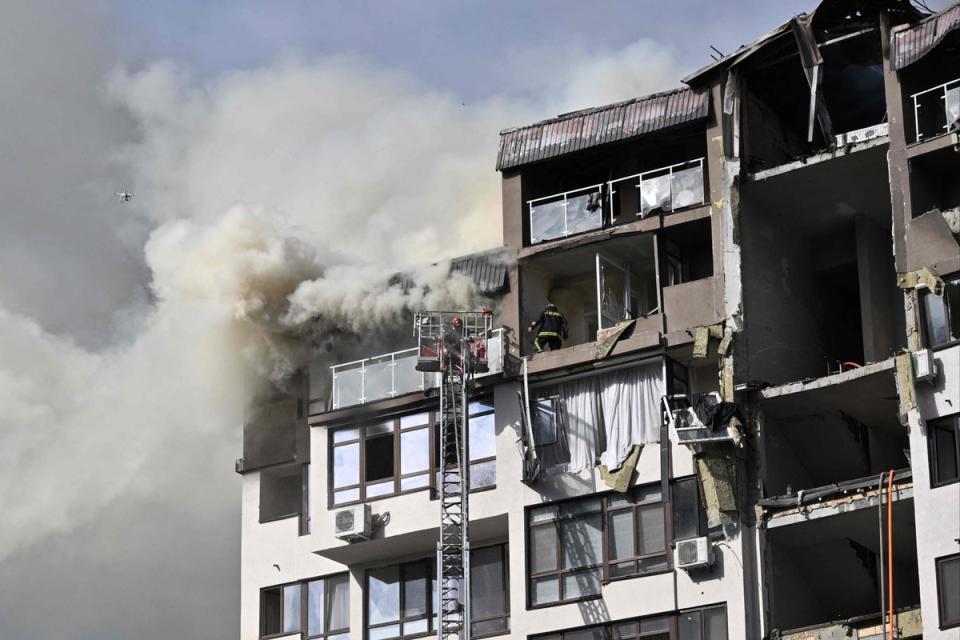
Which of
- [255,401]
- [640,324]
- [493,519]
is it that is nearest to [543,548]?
[493,519]

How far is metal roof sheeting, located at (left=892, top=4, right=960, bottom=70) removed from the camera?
172ft

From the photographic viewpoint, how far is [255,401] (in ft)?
202

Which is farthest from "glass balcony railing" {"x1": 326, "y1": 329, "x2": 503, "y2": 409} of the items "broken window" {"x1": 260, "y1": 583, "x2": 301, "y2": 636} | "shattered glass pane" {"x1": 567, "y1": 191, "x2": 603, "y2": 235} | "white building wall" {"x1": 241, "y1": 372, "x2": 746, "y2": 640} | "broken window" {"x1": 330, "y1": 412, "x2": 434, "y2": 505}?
"shattered glass pane" {"x1": 567, "y1": 191, "x2": 603, "y2": 235}

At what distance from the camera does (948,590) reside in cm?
4750

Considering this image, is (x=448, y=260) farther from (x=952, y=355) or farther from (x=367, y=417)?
(x=952, y=355)

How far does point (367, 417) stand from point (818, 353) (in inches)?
465

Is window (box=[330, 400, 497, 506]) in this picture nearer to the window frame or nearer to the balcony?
the balcony

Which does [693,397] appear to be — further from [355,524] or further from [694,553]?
[355,524]

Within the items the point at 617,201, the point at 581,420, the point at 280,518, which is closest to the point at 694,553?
the point at 581,420

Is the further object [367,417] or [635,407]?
[367,417]

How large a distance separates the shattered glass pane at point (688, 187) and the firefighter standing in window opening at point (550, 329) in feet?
13.4

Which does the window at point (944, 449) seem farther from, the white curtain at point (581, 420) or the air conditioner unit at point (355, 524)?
the air conditioner unit at point (355, 524)

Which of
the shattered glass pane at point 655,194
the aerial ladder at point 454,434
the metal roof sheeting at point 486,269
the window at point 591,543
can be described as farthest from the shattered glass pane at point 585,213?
the window at point 591,543

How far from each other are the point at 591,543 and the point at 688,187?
9351 millimetres
